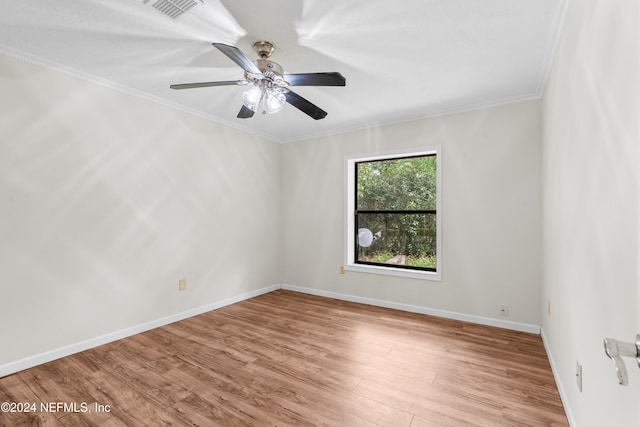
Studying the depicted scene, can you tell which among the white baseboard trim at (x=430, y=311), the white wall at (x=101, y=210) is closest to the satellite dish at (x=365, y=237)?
the white baseboard trim at (x=430, y=311)

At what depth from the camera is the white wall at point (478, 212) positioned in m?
2.98

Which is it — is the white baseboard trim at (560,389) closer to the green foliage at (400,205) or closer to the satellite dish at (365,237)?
the green foliage at (400,205)

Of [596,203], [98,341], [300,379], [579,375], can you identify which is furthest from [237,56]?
[98,341]

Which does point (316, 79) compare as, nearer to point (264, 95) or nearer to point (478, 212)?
point (264, 95)

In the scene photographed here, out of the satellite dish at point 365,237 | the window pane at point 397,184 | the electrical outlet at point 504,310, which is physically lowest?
the electrical outlet at point 504,310

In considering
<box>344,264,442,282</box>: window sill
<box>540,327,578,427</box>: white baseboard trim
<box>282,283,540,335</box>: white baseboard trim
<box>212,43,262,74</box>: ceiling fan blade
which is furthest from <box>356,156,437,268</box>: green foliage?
<box>212,43,262,74</box>: ceiling fan blade

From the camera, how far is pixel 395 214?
3959 mm

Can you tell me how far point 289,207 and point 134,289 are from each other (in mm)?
2346

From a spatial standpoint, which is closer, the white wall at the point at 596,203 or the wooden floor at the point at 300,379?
the white wall at the point at 596,203

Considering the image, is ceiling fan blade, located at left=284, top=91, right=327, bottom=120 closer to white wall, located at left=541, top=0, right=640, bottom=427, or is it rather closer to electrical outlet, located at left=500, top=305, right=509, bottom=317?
white wall, located at left=541, top=0, right=640, bottom=427

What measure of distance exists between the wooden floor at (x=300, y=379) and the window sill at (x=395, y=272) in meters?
0.54

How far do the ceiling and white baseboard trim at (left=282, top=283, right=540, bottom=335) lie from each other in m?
2.26

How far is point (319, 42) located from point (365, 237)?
269 cm

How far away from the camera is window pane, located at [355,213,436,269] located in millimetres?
3727
